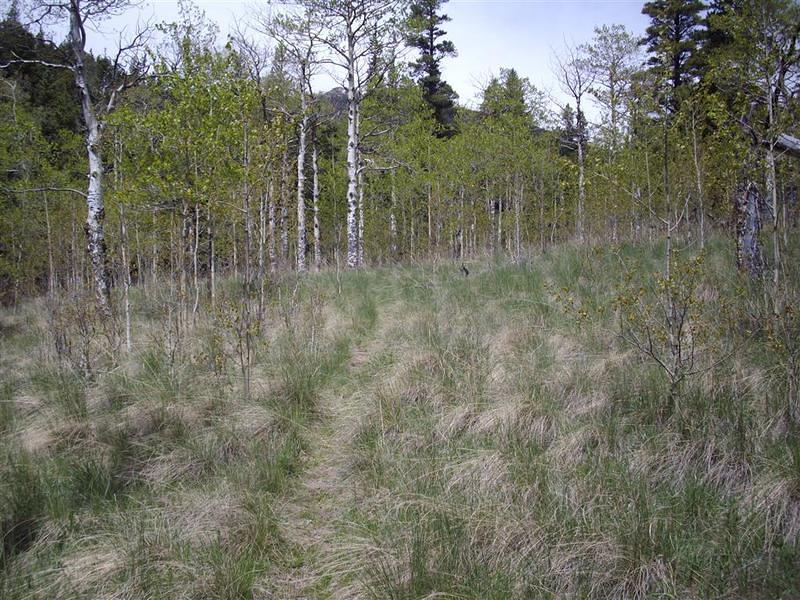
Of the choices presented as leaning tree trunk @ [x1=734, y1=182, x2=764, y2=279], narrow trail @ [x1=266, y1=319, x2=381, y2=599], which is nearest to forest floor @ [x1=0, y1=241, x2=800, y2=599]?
narrow trail @ [x1=266, y1=319, x2=381, y2=599]

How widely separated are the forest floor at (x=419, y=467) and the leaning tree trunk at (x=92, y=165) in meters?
2.23

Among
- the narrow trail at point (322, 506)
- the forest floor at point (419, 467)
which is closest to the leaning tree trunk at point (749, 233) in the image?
the forest floor at point (419, 467)

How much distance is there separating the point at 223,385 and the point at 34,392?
2.33 metres

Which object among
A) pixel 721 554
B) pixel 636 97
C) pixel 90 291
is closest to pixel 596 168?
pixel 636 97

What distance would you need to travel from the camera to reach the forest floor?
7.41ft

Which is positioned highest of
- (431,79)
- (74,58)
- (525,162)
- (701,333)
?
(431,79)

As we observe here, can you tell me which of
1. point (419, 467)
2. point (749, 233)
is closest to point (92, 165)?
point (419, 467)

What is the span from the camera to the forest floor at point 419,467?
2260mm

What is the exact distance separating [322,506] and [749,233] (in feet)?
20.2

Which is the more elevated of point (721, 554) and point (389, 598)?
point (721, 554)

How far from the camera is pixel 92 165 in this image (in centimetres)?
817

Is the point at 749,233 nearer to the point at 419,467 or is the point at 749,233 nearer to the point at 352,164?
the point at 419,467

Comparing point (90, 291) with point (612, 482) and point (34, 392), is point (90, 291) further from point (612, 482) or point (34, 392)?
point (612, 482)

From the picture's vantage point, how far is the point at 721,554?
2174 mm
